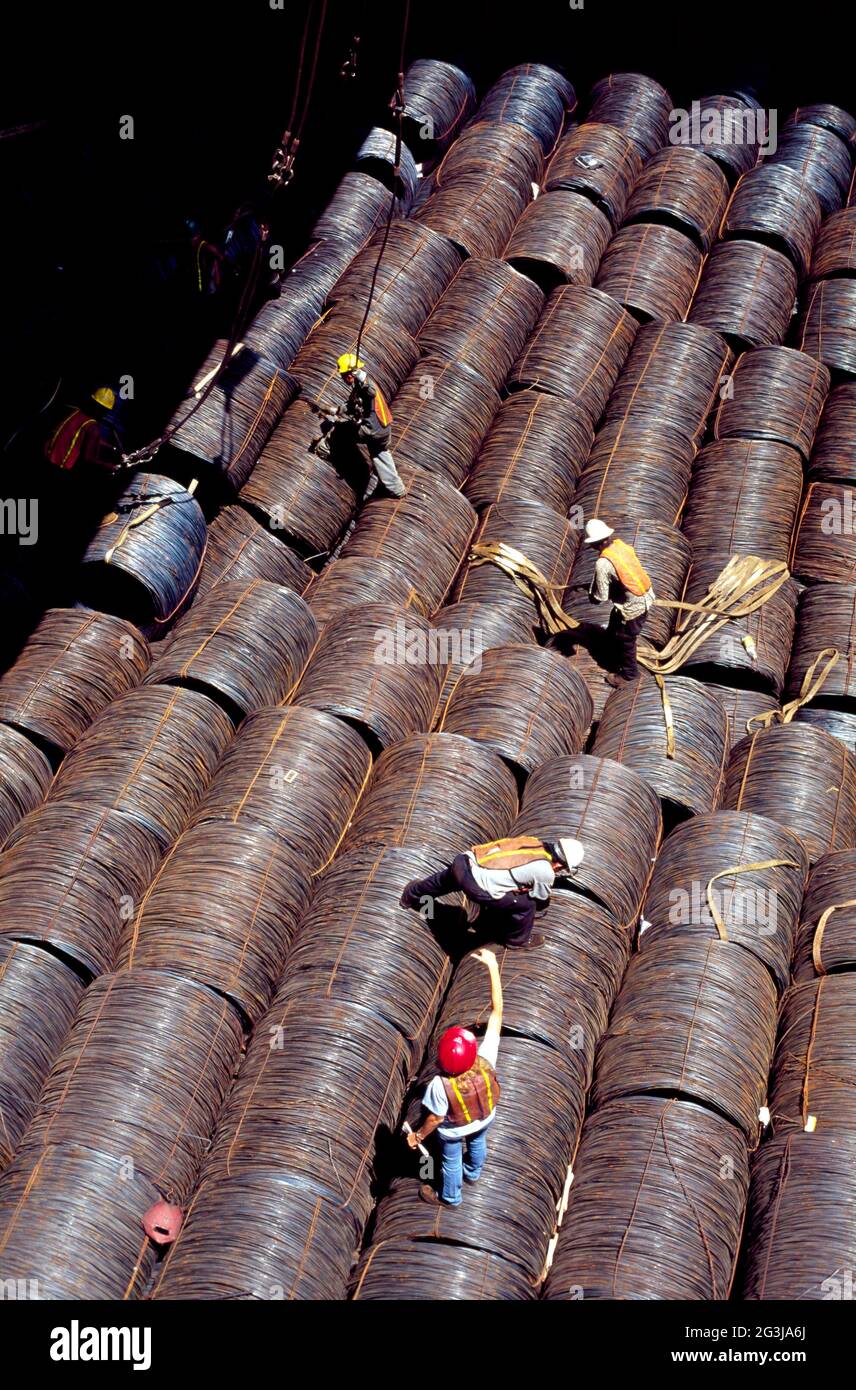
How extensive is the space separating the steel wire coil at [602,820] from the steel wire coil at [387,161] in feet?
32.7

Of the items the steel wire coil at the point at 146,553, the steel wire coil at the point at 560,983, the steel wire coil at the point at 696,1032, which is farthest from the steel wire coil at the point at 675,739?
the steel wire coil at the point at 146,553

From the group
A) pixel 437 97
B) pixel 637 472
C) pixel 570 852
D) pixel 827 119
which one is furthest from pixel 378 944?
pixel 827 119

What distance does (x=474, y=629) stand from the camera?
15750 millimetres

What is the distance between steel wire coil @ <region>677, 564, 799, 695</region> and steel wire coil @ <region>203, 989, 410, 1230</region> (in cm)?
536

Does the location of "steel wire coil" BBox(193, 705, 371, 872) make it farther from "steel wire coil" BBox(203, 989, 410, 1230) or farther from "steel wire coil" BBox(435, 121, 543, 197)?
"steel wire coil" BBox(435, 121, 543, 197)

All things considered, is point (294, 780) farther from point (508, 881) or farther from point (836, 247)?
point (836, 247)

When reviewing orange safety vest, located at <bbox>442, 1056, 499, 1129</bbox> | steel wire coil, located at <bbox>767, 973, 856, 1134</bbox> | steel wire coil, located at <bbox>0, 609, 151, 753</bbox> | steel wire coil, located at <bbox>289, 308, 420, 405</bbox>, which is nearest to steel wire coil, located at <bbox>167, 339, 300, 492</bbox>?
steel wire coil, located at <bbox>289, 308, 420, 405</bbox>

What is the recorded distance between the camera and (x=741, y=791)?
14883 millimetres

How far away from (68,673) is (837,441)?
9134 mm

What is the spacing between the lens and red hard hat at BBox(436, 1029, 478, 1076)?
1108cm

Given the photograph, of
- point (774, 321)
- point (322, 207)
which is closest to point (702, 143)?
point (774, 321)

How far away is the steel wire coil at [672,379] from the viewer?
18156mm
